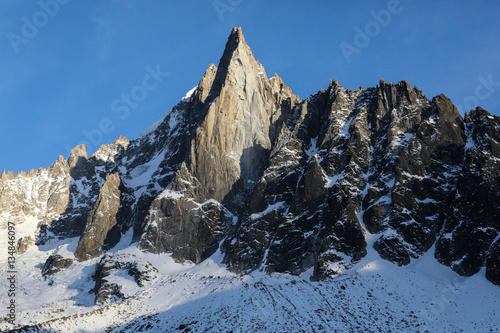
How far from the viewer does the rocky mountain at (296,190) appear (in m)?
104

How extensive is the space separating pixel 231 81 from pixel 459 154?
67.4 meters

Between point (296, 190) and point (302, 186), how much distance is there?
1997 millimetres

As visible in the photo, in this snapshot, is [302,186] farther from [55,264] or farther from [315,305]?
[55,264]

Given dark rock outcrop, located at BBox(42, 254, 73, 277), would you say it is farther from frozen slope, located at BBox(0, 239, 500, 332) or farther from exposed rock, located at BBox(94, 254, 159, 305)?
frozen slope, located at BBox(0, 239, 500, 332)

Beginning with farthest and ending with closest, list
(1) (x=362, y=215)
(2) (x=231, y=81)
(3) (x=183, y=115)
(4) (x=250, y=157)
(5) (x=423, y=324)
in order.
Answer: (3) (x=183, y=115)
(2) (x=231, y=81)
(4) (x=250, y=157)
(1) (x=362, y=215)
(5) (x=423, y=324)

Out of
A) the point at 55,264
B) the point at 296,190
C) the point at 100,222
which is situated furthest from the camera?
the point at 100,222

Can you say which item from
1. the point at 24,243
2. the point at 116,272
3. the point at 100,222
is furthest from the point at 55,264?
the point at 116,272

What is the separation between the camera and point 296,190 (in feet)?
401

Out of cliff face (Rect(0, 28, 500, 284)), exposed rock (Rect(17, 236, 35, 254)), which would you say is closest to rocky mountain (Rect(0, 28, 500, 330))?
cliff face (Rect(0, 28, 500, 284))

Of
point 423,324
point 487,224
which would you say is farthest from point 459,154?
point 423,324

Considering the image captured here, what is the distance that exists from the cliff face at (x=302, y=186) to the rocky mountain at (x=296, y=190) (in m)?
0.29

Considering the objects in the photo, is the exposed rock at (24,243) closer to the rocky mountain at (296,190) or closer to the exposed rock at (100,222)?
the rocky mountain at (296,190)

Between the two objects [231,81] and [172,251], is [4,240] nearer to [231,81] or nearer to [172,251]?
[172,251]

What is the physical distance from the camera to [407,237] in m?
104
